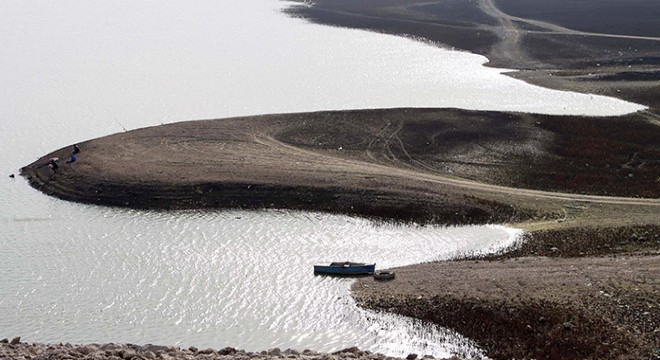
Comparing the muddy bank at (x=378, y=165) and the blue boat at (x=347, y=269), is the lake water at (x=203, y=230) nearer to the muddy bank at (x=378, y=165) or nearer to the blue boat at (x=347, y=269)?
the blue boat at (x=347, y=269)

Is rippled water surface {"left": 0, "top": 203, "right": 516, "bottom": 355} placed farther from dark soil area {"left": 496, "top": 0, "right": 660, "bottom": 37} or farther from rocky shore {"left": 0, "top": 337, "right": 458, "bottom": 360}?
dark soil area {"left": 496, "top": 0, "right": 660, "bottom": 37}

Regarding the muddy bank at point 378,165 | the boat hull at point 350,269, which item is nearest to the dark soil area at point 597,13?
the muddy bank at point 378,165

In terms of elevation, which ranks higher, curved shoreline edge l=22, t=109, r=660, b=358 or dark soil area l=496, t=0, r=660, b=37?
dark soil area l=496, t=0, r=660, b=37

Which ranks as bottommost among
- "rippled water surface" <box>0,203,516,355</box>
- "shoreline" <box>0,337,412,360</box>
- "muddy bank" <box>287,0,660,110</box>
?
"rippled water surface" <box>0,203,516,355</box>

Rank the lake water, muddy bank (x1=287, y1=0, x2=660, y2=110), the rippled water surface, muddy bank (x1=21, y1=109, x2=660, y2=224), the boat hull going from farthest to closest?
1. muddy bank (x1=287, y1=0, x2=660, y2=110)
2. muddy bank (x1=21, y1=109, x2=660, y2=224)
3. the boat hull
4. the lake water
5. the rippled water surface

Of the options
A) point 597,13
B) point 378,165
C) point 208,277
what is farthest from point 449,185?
point 597,13

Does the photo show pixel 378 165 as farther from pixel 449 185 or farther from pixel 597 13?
pixel 597 13

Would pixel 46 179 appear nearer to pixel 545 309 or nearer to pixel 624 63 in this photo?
pixel 545 309

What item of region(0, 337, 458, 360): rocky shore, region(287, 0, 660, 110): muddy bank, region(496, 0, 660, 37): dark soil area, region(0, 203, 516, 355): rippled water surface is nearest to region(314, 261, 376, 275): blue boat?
region(0, 203, 516, 355): rippled water surface
